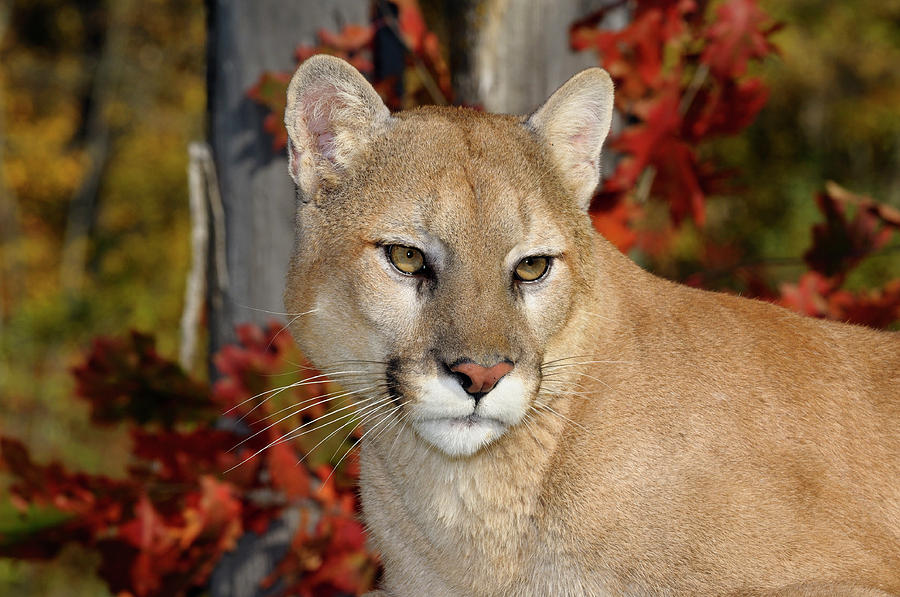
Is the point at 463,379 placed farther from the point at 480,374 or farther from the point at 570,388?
the point at 570,388

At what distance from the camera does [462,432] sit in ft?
10.0

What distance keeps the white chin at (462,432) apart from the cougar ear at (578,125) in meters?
1.02

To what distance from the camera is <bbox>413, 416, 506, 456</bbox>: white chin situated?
3.05 meters

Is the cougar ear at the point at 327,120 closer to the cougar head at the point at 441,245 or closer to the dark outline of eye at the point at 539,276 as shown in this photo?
the cougar head at the point at 441,245

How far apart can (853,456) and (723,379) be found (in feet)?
1.65

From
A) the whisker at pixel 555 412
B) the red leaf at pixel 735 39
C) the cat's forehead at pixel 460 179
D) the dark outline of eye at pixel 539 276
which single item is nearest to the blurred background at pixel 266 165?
the red leaf at pixel 735 39

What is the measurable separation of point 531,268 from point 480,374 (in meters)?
0.56

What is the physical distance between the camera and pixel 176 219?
16.1 metres

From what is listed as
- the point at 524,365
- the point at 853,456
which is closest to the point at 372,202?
the point at 524,365

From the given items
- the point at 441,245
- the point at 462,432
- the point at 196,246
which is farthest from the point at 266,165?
the point at 462,432

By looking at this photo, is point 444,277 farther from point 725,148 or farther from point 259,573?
point 725,148

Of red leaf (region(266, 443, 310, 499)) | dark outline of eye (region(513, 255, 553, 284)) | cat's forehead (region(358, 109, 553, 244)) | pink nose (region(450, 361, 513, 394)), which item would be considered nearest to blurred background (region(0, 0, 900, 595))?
red leaf (region(266, 443, 310, 499))

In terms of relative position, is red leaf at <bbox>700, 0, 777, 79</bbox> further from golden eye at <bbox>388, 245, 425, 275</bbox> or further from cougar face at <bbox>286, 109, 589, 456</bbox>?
golden eye at <bbox>388, 245, 425, 275</bbox>

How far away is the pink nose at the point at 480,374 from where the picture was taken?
289cm
